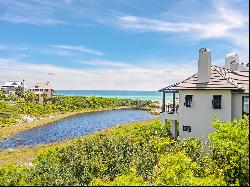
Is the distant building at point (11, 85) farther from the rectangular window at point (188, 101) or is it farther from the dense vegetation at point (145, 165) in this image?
the dense vegetation at point (145, 165)

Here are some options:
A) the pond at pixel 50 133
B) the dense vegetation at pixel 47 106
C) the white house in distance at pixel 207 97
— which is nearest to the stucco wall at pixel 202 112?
the white house in distance at pixel 207 97

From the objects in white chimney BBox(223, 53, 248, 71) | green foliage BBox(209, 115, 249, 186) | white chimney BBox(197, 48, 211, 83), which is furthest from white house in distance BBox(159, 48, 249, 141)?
green foliage BBox(209, 115, 249, 186)

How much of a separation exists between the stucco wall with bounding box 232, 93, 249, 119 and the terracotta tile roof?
77 cm

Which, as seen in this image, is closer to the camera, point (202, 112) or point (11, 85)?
point (202, 112)

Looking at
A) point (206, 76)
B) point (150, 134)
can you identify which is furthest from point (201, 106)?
point (150, 134)

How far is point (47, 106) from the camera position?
298ft

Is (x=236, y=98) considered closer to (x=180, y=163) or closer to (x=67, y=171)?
(x=180, y=163)

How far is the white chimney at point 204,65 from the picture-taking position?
96.6ft

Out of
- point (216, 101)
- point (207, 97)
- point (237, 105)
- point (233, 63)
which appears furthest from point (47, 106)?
point (237, 105)

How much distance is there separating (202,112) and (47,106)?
67.5 meters

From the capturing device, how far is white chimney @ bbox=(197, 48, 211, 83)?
29.4 m

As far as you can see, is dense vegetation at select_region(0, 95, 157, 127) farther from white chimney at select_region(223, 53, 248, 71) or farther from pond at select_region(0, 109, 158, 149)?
white chimney at select_region(223, 53, 248, 71)

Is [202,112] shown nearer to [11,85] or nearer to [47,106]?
[47,106]

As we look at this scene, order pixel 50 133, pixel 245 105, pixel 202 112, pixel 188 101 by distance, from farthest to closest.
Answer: pixel 50 133 → pixel 188 101 → pixel 202 112 → pixel 245 105
